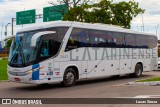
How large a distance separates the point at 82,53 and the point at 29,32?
295 cm

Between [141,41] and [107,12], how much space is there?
41.5ft

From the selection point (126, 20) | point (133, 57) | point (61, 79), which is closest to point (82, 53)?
point (61, 79)

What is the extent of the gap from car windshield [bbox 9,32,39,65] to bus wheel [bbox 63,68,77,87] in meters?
2.04

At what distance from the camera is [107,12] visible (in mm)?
34969

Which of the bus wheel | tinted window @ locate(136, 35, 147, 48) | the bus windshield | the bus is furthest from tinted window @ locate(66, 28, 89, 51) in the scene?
tinted window @ locate(136, 35, 147, 48)

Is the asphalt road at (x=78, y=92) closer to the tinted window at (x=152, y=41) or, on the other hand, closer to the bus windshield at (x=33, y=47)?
the bus windshield at (x=33, y=47)

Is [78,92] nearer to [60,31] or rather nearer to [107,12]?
[60,31]

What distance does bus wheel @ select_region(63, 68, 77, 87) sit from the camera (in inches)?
644

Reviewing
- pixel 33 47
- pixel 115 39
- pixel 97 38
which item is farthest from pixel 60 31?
pixel 115 39

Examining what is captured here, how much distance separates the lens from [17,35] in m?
16.3

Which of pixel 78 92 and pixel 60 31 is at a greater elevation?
pixel 60 31

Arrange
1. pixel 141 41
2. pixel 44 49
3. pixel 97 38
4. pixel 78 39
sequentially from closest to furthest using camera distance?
1. pixel 44 49
2. pixel 78 39
3. pixel 97 38
4. pixel 141 41

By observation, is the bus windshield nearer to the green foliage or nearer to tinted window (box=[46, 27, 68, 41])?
tinted window (box=[46, 27, 68, 41])

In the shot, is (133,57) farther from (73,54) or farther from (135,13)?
(135,13)
